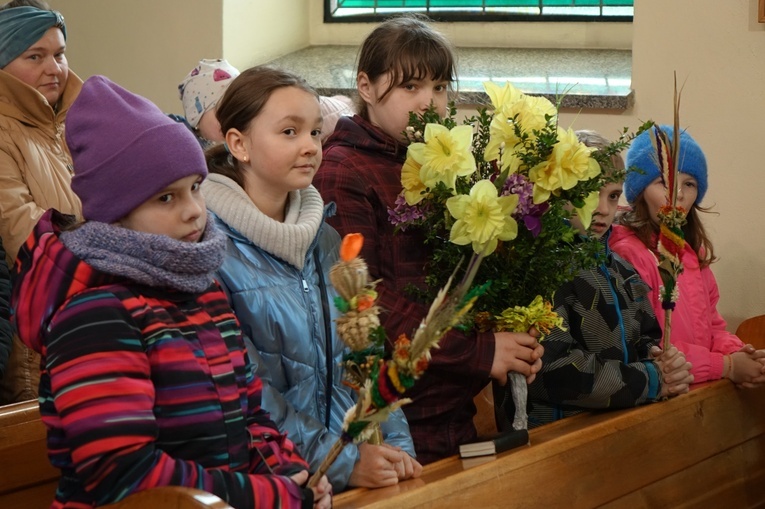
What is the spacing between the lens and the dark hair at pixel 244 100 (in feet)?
7.95

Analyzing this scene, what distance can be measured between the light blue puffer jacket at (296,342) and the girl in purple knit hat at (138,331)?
0.21 metres

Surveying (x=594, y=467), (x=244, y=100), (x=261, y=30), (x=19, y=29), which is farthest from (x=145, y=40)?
(x=594, y=467)

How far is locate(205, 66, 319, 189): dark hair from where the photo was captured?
2.42 metres

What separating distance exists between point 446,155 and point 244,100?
0.46m

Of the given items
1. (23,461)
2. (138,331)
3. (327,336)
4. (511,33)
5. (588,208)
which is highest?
(511,33)

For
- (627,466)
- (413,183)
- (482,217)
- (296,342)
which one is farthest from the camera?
(627,466)

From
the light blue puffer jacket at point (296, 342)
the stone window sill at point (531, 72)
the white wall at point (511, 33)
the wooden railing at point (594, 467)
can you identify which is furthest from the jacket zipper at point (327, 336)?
the white wall at point (511, 33)

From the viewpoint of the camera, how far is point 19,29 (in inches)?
136

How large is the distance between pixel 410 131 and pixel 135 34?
3156 millimetres

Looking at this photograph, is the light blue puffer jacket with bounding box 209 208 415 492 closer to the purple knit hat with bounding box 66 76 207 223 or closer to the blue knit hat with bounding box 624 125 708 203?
the purple knit hat with bounding box 66 76 207 223

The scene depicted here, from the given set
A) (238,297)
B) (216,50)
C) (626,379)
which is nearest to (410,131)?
(238,297)

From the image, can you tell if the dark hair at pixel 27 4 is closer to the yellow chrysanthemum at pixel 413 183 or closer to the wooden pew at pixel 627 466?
the yellow chrysanthemum at pixel 413 183

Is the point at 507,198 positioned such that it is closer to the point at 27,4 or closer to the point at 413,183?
the point at 413,183

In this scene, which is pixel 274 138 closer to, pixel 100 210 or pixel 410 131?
pixel 410 131
